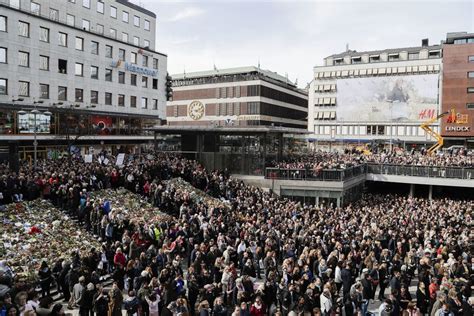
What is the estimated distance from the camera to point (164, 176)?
98.0 feet

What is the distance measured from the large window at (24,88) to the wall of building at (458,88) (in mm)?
63995

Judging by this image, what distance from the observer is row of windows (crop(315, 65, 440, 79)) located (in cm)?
7225

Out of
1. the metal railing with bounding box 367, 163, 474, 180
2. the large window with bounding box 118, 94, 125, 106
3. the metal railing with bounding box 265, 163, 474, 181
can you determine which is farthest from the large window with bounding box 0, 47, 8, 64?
the metal railing with bounding box 367, 163, 474, 180

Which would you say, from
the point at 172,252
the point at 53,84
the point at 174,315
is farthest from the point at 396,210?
the point at 53,84

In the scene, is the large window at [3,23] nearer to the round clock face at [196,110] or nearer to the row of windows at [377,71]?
the round clock face at [196,110]

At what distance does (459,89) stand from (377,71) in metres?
14.1

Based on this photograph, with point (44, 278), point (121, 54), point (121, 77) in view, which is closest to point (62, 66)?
point (121, 77)

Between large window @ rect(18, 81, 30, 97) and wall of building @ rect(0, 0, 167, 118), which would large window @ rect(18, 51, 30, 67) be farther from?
large window @ rect(18, 81, 30, 97)

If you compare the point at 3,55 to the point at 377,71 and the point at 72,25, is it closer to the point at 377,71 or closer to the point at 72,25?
the point at 72,25

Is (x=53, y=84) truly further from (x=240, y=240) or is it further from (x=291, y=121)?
(x=291, y=121)

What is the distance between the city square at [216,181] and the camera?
12336 millimetres

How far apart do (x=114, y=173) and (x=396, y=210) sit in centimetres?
1850

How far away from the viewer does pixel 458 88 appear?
2749 inches

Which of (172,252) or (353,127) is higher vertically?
(353,127)
